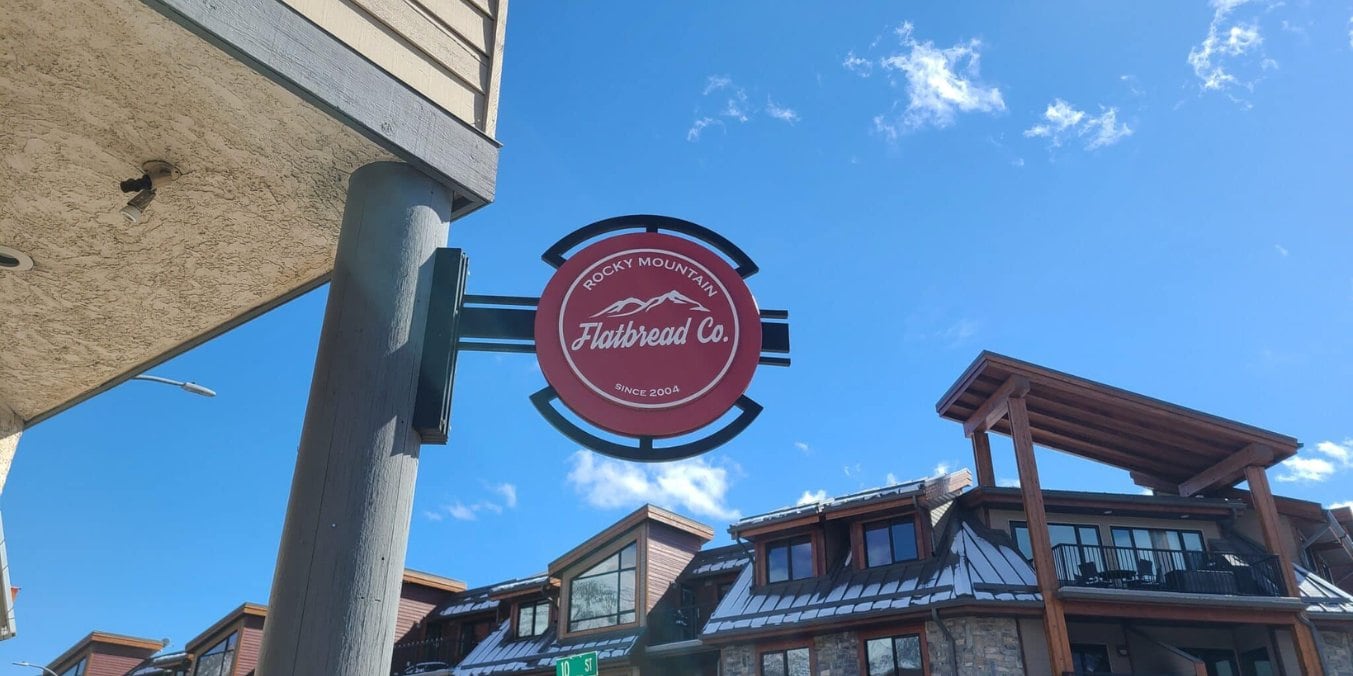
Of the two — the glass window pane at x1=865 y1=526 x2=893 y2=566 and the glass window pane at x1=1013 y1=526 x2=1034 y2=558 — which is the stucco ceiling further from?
the glass window pane at x1=1013 y1=526 x2=1034 y2=558

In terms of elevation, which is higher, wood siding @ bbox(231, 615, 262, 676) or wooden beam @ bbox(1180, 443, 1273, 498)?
wooden beam @ bbox(1180, 443, 1273, 498)

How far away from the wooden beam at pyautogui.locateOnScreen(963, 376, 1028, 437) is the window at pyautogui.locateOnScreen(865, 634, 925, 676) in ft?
19.0

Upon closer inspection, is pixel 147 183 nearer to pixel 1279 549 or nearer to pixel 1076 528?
pixel 1076 528

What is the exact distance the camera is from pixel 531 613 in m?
29.2

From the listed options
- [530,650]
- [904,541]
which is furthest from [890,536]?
[530,650]

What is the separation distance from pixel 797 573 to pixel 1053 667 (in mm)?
6471

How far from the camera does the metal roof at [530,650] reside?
2516 cm

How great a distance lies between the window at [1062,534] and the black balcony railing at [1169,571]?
15.6 inches

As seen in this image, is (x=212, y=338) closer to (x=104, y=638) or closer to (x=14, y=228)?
(x=14, y=228)

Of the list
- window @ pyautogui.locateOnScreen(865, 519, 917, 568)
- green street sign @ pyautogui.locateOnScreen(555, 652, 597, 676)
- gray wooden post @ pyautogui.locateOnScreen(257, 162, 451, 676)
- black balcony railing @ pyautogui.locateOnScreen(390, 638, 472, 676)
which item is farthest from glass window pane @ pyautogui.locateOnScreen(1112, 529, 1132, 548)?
gray wooden post @ pyautogui.locateOnScreen(257, 162, 451, 676)

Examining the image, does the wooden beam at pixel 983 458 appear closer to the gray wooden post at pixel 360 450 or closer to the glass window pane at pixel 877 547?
the glass window pane at pixel 877 547

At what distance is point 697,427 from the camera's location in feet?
12.8

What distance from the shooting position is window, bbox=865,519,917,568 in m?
22.1

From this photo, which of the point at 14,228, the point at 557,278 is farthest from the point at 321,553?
the point at 14,228
